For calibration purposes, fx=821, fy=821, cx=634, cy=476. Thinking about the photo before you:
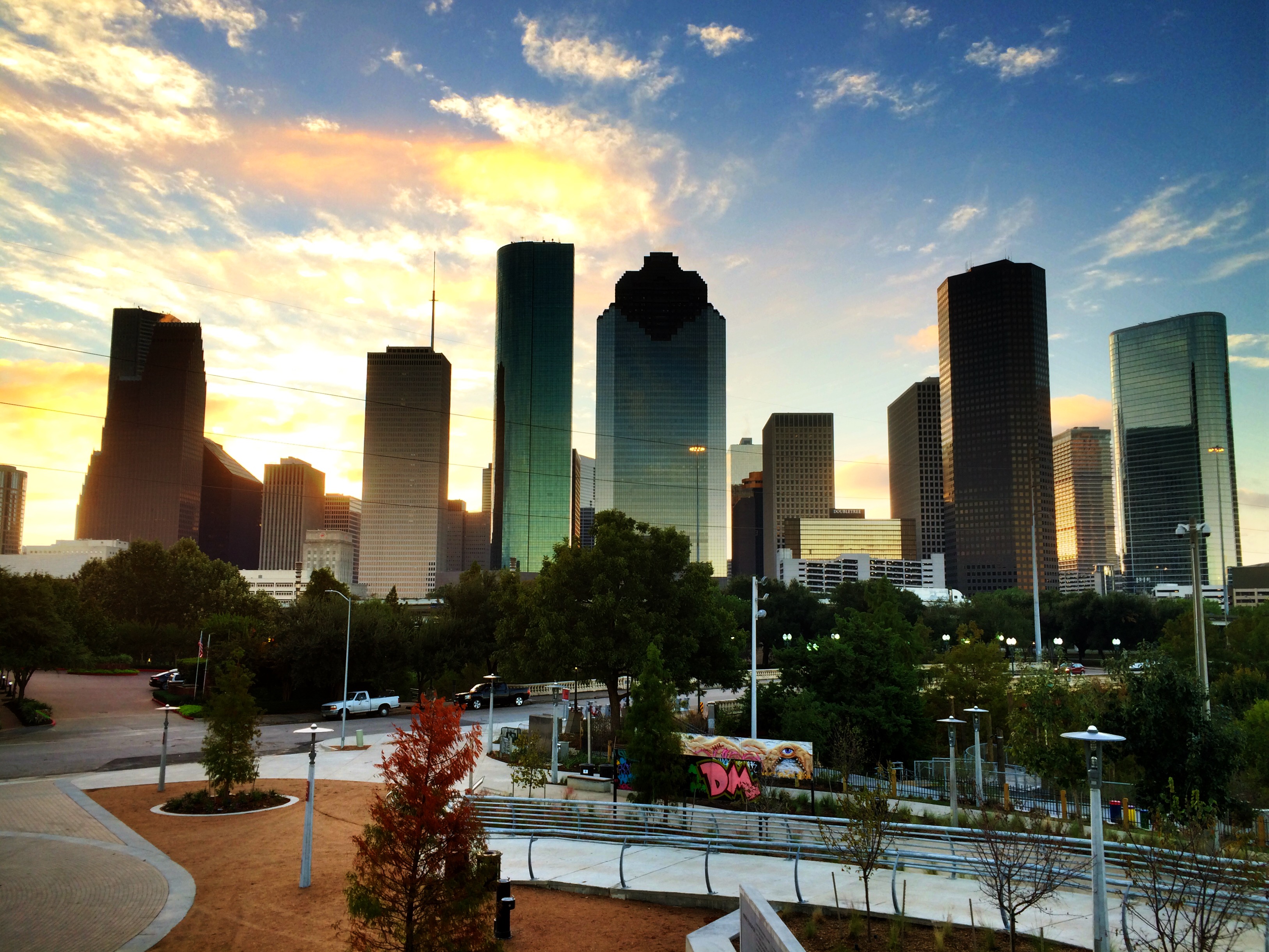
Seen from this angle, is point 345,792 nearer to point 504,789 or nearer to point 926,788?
point 504,789

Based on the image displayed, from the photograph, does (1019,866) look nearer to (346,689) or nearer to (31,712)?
(346,689)

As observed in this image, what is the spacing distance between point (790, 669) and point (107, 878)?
2728 centimetres

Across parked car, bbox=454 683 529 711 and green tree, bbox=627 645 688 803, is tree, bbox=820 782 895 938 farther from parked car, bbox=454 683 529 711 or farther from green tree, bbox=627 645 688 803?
parked car, bbox=454 683 529 711

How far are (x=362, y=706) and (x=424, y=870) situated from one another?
44220mm

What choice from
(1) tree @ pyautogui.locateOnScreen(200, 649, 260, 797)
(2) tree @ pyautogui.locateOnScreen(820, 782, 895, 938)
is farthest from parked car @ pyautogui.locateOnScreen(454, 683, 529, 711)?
(2) tree @ pyautogui.locateOnScreen(820, 782, 895, 938)

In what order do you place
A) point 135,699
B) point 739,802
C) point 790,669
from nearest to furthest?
point 739,802, point 790,669, point 135,699

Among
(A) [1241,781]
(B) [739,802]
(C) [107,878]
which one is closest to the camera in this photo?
→ (C) [107,878]

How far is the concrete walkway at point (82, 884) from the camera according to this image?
1511 cm

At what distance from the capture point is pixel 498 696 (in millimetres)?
58562

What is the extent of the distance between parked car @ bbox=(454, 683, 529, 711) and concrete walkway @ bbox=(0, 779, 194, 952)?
29.1 metres

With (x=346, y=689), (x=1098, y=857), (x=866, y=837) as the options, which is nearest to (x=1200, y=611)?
(x=866, y=837)

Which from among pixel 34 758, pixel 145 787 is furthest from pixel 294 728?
pixel 145 787

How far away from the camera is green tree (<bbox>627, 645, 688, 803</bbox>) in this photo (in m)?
23.4

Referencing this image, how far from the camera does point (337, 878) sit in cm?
1873
